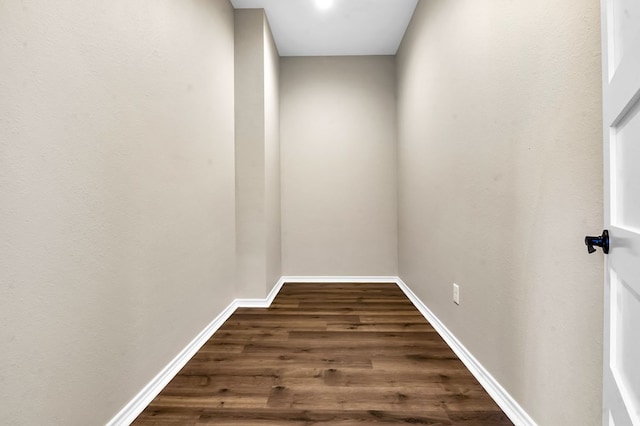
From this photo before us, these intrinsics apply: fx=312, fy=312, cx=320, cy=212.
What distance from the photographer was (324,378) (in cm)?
167

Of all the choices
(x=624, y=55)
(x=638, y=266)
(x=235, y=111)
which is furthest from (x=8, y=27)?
(x=235, y=111)

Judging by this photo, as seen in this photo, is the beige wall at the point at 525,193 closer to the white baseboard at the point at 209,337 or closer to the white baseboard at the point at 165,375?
the white baseboard at the point at 209,337

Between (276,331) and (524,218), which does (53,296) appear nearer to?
(276,331)

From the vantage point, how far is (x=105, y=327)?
119 cm

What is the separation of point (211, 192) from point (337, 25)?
2.11 m

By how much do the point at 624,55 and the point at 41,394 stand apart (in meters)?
1.80

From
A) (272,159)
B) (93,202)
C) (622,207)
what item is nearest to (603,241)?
(622,207)

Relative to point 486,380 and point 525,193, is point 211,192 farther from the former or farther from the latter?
point 486,380

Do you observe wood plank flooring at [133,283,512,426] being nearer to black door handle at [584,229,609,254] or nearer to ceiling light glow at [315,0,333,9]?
black door handle at [584,229,609,254]

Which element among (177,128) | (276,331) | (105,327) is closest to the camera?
(105,327)

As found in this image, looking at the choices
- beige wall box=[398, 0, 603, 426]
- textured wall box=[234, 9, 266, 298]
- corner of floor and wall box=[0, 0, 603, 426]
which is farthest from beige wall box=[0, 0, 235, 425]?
beige wall box=[398, 0, 603, 426]

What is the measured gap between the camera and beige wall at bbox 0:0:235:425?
0.88 metres

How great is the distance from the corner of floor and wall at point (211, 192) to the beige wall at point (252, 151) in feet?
0.06

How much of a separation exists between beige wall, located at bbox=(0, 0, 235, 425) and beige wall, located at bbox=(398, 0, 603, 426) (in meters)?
1.65
